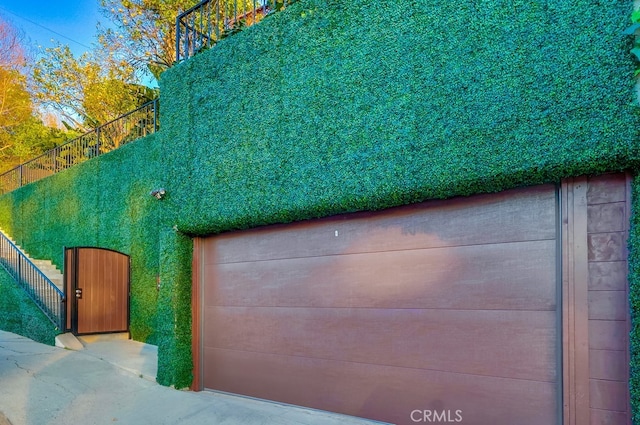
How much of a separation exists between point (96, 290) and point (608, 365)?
7.83 meters

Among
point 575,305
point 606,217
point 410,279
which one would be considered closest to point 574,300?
point 575,305

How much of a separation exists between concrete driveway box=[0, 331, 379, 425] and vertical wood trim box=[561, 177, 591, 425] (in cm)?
161

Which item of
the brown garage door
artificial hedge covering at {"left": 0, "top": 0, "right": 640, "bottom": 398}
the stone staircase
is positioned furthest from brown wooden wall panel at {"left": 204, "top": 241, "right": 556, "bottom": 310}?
the stone staircase

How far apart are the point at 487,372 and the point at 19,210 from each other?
13455mm

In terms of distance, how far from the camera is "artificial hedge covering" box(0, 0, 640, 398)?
277 cm

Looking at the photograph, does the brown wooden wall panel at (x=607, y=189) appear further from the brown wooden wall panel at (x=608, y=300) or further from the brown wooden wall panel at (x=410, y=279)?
the brown wooden wall panel at (x=410, y=279)

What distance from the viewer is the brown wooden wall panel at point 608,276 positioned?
2701 millimetres

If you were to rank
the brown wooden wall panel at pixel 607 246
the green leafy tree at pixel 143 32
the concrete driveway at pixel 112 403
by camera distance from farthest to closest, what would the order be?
the green leafy tree at pixel 143 32 < the concrete driveway at pixel 112 403 < the brown wooden wall panel at pixel 607 246

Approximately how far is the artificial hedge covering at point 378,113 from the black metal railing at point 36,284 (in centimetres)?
366

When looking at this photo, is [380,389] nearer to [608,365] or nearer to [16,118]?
[608,365]

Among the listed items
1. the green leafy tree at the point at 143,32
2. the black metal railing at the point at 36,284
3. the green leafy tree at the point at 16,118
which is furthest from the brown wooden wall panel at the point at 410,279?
the green leafy tree at the point at 16,118

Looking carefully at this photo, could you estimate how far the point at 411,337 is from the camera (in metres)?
3.62

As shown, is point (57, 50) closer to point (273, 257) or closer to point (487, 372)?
point (273, 257)

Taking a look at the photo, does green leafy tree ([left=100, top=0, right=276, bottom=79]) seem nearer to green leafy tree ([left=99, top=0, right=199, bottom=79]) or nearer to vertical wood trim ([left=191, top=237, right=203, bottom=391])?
green leafy tree ([left=99, top=0, right=199, bottom=79])
